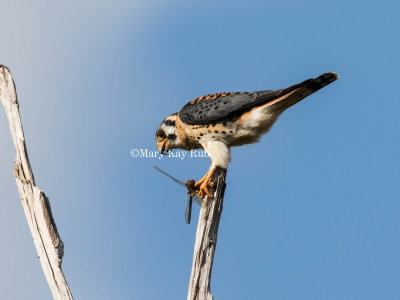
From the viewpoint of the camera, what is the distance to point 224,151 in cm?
574

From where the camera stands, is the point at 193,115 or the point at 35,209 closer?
the point at 35,209

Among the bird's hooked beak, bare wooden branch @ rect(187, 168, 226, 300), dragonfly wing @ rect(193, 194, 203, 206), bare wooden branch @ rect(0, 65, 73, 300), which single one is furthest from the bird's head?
bare wooden branch @ rect(0, 65, 73, 300)

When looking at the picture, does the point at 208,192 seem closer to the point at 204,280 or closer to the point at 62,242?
the point at 204,280

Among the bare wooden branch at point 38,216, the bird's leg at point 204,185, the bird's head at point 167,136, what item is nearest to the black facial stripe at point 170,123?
the bird's head at point 167,136

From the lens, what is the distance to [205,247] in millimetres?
4699

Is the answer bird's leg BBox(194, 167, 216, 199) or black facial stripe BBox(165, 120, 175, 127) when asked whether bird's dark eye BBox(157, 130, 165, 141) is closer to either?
black facial stripe BBox(165, 120, 175, 127)

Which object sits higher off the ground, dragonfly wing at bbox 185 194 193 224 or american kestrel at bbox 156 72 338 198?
american kestrel at bbox 156 72 338 198

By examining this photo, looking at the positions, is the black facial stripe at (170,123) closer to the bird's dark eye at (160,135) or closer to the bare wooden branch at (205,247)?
the bird's dark eye at (160,135)

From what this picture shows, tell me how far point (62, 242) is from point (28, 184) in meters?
0.57

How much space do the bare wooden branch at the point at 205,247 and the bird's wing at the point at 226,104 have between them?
1.19 meters

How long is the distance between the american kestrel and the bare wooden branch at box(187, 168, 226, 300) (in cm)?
69

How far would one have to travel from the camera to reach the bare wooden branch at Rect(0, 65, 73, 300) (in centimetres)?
427

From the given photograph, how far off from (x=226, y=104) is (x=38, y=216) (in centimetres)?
251

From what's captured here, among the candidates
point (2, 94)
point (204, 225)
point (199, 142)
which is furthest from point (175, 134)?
point (2, 94)
